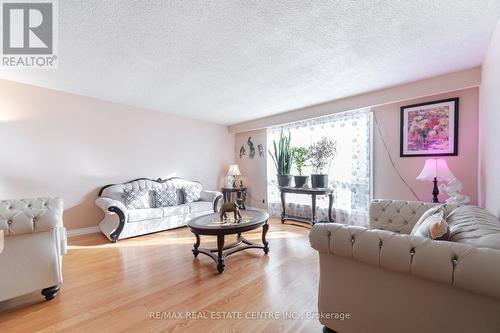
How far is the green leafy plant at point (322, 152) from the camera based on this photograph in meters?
4.02

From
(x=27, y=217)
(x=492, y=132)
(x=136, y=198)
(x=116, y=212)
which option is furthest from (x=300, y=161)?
(x=27, y=217)

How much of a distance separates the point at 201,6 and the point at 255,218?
2.23 m

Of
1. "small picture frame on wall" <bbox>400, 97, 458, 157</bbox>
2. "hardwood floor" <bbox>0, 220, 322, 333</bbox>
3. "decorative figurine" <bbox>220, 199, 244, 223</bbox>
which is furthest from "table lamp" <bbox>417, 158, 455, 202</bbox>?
"decorative figurine" <bbox>220, 199, 244, 223</bbox>

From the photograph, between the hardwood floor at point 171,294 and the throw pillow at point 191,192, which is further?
the throw pillow at point 191,192

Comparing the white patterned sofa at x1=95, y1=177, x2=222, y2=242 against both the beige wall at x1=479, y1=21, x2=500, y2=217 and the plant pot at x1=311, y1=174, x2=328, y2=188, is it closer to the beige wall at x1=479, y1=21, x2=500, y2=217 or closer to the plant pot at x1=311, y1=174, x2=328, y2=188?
the plant pot at x1=311, y1=174, x2=328, y2=188

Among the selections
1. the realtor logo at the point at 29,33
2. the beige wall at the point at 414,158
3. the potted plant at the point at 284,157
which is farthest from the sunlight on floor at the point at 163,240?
the realtor logo at the point at 29,33

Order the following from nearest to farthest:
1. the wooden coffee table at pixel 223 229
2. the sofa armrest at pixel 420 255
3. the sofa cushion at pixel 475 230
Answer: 1. the sofa armrest at pixel 420 255
2. the sofa cushion at pixel 475 230
3. the wooden coffee table at pixel 223 229

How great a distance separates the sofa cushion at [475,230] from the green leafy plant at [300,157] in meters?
2.93

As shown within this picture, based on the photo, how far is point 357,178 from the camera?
12.4ft

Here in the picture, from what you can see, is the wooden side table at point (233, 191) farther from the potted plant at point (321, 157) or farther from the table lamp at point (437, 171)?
the table lamp at point (437, 171)

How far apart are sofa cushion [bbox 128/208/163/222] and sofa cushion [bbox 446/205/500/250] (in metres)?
3.81

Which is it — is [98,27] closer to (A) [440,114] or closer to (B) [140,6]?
(B) [140,6]

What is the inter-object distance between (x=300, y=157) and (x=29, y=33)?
4078mm

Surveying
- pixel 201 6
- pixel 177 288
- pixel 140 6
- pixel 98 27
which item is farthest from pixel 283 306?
pixel 98 27
